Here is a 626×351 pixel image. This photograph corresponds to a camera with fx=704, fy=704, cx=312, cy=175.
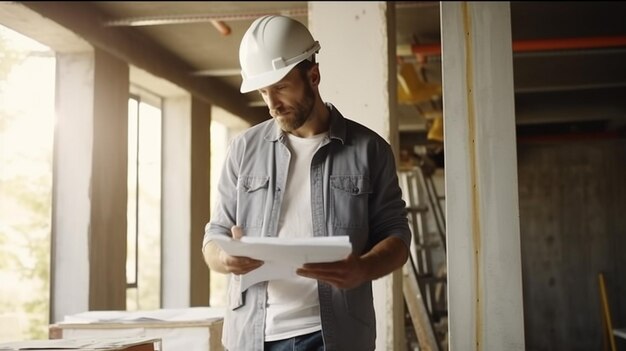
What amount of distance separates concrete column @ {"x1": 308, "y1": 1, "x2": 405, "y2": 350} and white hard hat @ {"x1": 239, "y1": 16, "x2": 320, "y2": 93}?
5.98 ft

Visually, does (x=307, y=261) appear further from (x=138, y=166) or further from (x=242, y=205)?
(x=138, y=166)

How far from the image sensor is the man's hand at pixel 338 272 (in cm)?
157

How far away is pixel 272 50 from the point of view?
74.2 inches

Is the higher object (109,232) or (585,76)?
(585,76)

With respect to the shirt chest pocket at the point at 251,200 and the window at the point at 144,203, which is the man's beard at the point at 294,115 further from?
the window at the point at 144,203

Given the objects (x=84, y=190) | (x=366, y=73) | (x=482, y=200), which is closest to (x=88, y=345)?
(x=482, y=200)

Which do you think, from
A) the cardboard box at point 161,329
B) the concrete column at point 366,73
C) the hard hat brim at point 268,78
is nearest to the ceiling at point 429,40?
the concrete column at point 366,73

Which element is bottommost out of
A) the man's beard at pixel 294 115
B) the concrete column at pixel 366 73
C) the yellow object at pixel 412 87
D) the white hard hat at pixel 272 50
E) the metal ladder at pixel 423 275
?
the metal ladder at pixel 423 275

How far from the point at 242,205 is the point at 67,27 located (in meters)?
3.22

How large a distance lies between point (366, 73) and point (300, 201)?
2.08 meters

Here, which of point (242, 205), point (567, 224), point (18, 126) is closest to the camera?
point (242, 205)

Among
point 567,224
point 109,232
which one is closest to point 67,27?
point 109,232

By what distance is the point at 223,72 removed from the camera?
6.89 meters

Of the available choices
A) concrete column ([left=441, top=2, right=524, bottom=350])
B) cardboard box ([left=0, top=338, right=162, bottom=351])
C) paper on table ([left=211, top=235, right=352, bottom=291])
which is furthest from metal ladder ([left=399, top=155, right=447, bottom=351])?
paper on table ([left=211, top=235, right=352, bottom=291])
